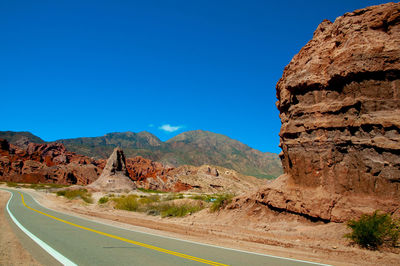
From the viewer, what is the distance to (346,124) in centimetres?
1065

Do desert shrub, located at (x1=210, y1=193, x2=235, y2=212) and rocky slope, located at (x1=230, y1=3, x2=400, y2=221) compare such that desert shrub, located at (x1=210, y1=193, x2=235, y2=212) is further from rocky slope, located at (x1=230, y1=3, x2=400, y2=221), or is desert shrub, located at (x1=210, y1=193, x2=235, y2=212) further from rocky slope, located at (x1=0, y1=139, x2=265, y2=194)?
rocky slope, located at (x1=0, y1=139, x2=265, y2=194)

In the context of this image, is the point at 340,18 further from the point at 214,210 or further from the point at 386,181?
the point at 214,210

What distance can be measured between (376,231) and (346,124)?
426cm

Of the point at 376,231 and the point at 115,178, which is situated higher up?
the point at 376,231

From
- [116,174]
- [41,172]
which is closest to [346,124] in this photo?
[116,174]

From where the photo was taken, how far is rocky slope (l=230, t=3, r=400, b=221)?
31.6ft

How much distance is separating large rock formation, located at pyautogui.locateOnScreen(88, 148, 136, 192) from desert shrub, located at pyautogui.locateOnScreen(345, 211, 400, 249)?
49633mm

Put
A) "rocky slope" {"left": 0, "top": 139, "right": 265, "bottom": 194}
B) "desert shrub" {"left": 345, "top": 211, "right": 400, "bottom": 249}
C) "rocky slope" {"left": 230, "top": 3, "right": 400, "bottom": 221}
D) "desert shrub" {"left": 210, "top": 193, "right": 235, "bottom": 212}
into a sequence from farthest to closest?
"rocky slope" {"left": 0, "top": 139, "right": 265, "bottom": 194}, "desert shrub" {"left": 210, "top": 193, "right": 235, "bottom": 212}, "rocky slope" {"left": 230, "top": 3, "right": 400, "bottom": 221}, "desert shrub" {"left": 345, "top": 211, "right": 400, "bottom": 249}

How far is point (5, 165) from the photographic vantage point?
97062 mm

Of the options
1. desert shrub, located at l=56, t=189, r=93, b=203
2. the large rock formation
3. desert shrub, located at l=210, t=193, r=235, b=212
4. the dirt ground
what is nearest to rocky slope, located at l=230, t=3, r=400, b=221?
the dirt ground

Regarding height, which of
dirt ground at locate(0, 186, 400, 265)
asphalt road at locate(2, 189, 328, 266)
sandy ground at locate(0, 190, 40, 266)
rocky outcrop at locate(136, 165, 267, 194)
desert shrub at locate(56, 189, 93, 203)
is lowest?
desert shrub at locate(56, 189, 93, 203)

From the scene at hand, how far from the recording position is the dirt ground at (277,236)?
7.61 m

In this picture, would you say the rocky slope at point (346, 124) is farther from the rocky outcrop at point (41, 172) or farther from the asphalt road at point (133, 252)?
the rocky outcrop at point (41, 172)

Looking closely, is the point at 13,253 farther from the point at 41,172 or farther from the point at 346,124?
the point at 41,172
